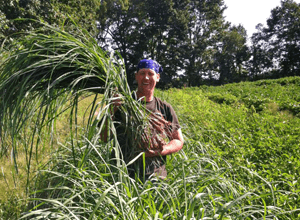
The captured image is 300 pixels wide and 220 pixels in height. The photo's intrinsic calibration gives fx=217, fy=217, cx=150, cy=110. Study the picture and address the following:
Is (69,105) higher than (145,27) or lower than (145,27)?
lower

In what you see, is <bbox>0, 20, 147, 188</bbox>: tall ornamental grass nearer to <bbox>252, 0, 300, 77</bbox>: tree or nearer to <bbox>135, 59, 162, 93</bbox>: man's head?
<bbox>135, 59, 162, 93</bbox>: man's head

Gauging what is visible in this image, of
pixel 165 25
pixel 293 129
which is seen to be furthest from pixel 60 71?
pixel 165 25

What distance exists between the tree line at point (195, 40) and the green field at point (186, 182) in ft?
60.6

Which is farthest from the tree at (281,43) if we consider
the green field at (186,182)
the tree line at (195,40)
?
the green field at (186,182)

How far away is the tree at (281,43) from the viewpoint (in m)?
36.4

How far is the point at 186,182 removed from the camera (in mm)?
1739

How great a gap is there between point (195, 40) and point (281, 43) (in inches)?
723

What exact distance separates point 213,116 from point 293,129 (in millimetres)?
1679

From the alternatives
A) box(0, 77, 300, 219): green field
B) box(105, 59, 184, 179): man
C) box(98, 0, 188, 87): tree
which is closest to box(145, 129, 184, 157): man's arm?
box(105, 59, 184, 179): man

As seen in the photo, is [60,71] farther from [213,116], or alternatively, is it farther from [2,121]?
[213,116]

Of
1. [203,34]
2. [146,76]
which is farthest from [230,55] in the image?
[146,76]

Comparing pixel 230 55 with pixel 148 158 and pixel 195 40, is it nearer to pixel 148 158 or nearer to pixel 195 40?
pixel 195 40

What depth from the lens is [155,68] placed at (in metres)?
2.01

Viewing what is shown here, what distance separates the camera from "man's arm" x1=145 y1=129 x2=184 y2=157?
1671 mm
